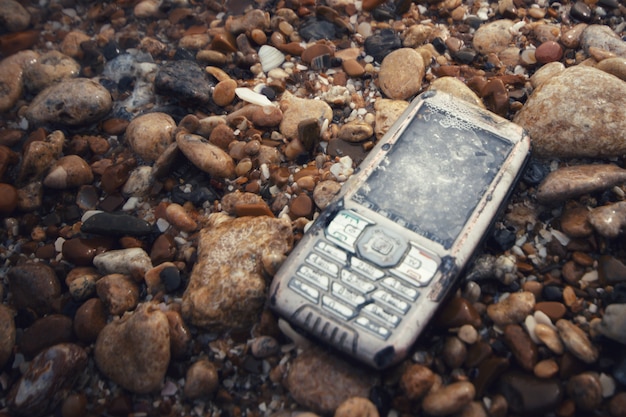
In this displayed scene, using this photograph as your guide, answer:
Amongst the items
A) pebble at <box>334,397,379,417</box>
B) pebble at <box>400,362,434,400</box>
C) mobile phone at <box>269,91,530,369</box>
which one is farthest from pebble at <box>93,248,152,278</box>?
pebble at <box>400,362,434,400</box>

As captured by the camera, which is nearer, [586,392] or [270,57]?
[586,392]

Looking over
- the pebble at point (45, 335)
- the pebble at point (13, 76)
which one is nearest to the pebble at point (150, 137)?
the pebble at point (13, 76)

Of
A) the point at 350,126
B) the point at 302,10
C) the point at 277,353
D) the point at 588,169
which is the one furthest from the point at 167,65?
the point at 588,169

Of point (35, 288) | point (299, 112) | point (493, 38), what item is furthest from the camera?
point (493, 38)

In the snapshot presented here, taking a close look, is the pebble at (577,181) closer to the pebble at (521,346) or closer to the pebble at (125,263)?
the pebble at (521,346)

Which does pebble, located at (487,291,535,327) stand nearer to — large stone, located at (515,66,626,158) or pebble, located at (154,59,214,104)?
large stone, located at (515,66,626,158)

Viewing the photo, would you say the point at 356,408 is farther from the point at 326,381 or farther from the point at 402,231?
the point at 402,231

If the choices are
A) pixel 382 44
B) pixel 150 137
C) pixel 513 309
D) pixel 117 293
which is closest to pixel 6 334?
pixel 117 293
